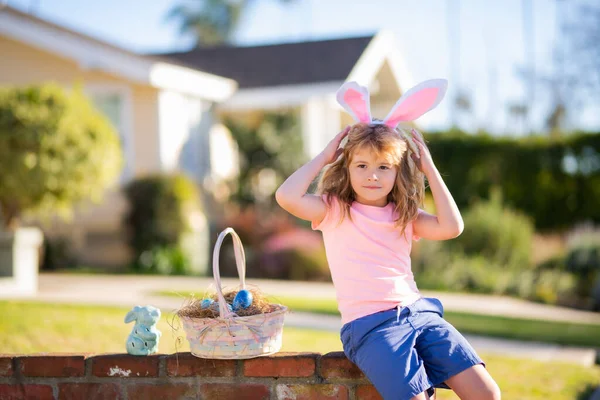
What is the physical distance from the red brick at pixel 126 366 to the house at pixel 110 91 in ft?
35.9

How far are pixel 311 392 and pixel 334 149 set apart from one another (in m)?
1.06

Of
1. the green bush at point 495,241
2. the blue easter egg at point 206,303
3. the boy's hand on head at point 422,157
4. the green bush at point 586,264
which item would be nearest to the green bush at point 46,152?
the green bush at point 495,241

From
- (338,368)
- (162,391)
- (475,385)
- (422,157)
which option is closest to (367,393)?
(338,368)

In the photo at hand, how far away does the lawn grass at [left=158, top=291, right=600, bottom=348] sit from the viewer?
26.6 feet

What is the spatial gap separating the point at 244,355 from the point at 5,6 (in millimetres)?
14036

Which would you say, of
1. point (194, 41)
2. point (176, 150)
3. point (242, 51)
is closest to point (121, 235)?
point (176, 150)

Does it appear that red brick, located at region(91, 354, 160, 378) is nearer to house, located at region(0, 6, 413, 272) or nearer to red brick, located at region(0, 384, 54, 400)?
red brick, located at region(0, 384, 54, 400)

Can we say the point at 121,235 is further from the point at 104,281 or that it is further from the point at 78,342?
the point at 78,342

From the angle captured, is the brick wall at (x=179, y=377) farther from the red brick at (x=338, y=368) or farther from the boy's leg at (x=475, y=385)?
the boy's leg at (x=475, y=385)

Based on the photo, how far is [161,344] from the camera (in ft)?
20.1

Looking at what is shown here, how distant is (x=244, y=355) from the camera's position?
134 inches

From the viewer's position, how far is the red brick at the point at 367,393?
11.5 feet

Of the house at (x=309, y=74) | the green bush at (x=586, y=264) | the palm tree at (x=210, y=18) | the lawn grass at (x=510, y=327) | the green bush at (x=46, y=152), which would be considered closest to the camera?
the lawn grass at (x=510, y=327)

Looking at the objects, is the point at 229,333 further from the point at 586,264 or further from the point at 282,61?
the point at 282,61
